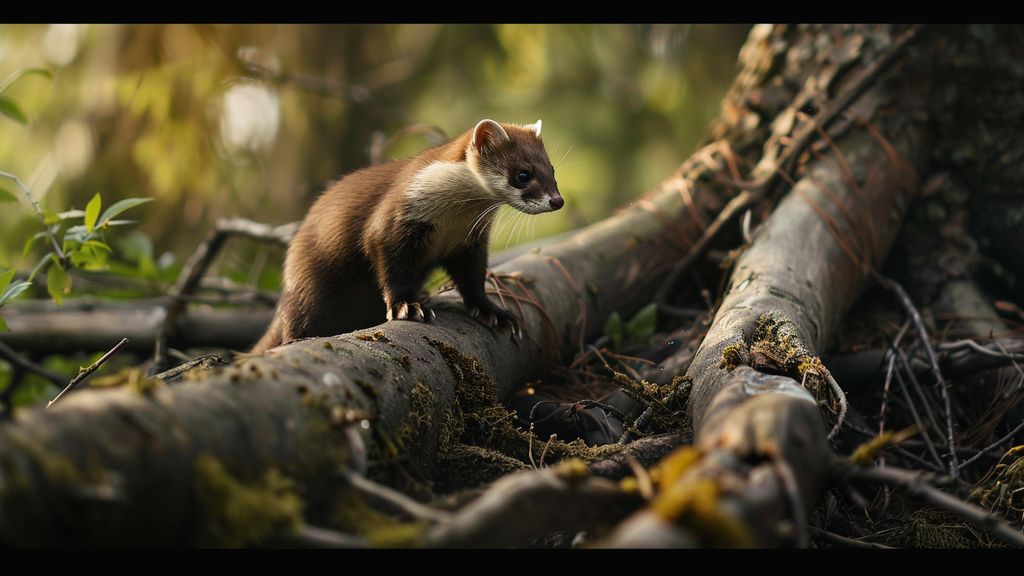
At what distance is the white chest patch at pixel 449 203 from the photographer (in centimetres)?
364

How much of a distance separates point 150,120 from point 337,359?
564 centimetres

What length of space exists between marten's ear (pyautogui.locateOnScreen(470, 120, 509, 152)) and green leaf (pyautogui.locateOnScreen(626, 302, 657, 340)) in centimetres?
110

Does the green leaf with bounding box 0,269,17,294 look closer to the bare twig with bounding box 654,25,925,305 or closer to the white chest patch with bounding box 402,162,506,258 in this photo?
the white chest patch with bounding box 402,162,506,258

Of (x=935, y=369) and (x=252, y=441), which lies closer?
(x=252, y=441)

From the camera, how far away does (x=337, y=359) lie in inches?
87.3

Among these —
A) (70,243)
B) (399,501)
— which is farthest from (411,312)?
(399,501)

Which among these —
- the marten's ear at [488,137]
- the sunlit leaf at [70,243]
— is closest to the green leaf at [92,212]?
the sunlit leaf at [70,243]

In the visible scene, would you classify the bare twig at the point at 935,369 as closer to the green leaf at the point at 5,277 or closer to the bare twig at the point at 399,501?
the bare twig at the point at 399,501

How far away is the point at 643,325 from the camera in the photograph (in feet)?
13.3

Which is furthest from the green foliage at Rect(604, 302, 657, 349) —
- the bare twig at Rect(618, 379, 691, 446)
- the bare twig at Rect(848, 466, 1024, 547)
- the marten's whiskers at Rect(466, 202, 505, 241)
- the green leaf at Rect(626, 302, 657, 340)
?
the bare twig at Rect(848, 466, 1024, 547)

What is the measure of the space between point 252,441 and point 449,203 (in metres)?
2.18

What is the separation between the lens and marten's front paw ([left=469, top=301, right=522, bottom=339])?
340 centimetres

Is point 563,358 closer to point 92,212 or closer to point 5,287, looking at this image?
point 92,212

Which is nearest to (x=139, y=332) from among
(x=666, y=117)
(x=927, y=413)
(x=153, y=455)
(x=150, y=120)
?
(x=150, y=120)
